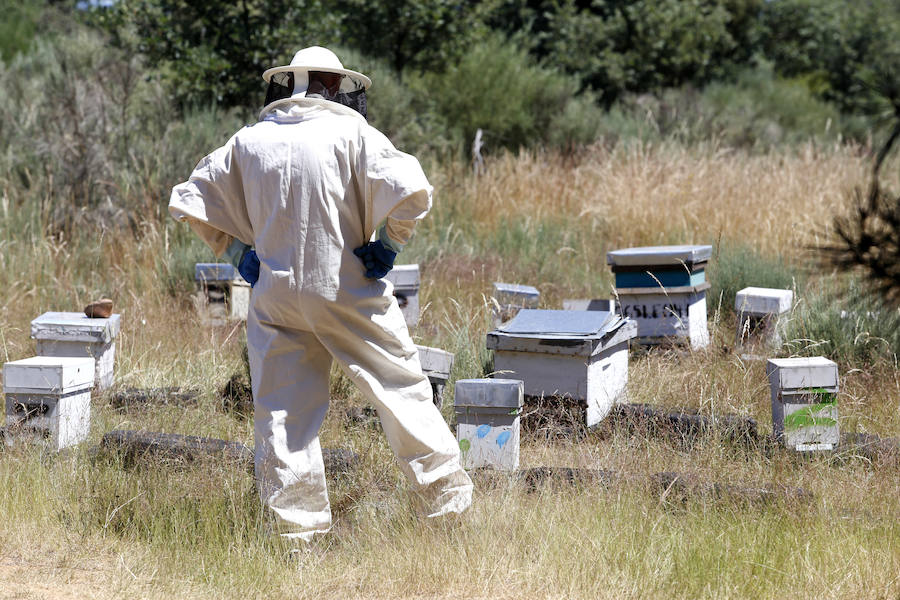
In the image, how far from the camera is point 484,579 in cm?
329

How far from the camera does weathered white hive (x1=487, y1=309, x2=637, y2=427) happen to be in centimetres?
471

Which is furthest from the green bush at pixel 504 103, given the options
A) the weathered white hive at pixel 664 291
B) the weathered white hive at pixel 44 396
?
the weathered white hive at pixel 44 396

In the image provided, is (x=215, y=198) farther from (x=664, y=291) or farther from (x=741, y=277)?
(x=741, y=277)

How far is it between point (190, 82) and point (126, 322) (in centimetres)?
430

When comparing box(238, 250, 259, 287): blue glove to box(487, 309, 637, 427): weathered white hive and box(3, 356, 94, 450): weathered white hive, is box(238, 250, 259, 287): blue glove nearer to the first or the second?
box(3, 356, 94, 450): weathered white hive

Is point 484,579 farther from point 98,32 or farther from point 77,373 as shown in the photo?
point 98,32

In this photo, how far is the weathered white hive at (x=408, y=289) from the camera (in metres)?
6.19

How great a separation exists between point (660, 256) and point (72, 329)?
11.3ft

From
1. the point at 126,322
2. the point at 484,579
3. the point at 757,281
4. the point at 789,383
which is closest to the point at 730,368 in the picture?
the point at 789,383

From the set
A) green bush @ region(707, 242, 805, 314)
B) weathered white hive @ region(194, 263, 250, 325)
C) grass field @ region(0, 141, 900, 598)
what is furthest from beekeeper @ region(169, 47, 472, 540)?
green bush @ region(707, 242, 805, 314)

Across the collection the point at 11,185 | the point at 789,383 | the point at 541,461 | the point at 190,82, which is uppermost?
the point at 190,82

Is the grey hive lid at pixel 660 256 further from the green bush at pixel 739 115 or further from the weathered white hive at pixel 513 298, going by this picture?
the green bush at pixel 739 115

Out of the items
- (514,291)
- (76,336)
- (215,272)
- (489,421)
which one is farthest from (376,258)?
(215,272)

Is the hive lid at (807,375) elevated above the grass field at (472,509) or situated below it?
above
